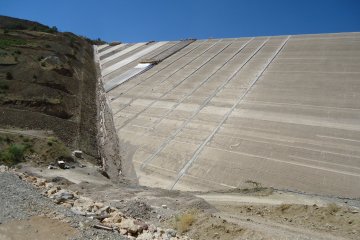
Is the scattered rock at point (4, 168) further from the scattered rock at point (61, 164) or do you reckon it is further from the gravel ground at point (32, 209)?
the scattered rock at point (61, 164)

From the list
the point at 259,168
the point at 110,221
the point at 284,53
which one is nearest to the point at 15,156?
the point at 110,221

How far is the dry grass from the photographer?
11.1 m

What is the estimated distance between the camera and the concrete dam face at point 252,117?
19.1 metres

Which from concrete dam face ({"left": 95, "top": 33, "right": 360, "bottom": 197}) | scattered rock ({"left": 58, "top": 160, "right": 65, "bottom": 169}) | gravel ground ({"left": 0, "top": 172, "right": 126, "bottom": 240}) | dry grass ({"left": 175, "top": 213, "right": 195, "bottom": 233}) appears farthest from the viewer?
concrete dam face ({"left": 95, "top": 33, "right": 360, "bottom": 197})

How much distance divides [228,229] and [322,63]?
24155 millimetres

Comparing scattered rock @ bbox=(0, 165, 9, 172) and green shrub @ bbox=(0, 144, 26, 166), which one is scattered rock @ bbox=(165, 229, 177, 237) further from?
green shrub @ bbox=(0, 144, 26, 166)

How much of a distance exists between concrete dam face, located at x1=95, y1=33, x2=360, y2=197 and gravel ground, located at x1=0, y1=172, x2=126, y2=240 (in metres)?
8.46

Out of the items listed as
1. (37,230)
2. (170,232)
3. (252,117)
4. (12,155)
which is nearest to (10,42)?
(12,155)

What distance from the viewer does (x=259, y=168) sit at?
63.8ft

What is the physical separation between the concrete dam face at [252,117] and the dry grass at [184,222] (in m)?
7.06

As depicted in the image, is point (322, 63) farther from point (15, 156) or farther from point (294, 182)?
point (15, 156)

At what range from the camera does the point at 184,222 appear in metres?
11.3

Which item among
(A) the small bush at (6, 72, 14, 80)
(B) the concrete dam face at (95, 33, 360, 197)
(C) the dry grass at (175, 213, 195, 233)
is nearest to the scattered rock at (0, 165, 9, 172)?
(B) the concrete dam face at (95, 33, 360, 197)

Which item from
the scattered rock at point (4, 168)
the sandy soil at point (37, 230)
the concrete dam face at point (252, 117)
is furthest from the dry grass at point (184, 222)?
the scattered rock at point (4, 168)
